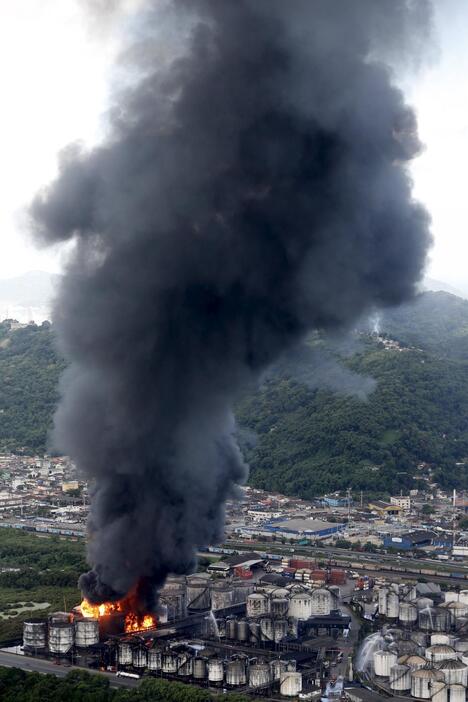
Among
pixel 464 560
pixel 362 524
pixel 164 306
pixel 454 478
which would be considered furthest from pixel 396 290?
pixel 454 478

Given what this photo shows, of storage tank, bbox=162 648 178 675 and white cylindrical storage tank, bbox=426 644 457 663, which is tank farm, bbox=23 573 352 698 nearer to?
storage tank, bbox=162 648 178 675

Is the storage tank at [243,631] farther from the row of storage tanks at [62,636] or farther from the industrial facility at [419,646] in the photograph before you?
the row of storage tanks at [62,636]

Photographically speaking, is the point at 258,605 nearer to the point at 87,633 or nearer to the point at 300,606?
the point at 300,606

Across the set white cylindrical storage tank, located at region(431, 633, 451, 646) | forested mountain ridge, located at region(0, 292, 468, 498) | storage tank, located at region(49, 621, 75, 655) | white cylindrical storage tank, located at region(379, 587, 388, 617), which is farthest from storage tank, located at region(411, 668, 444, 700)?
forested mountain ridge, located at region(0, 292, 468, 498)

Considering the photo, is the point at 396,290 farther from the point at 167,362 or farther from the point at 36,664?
the point at 36,664

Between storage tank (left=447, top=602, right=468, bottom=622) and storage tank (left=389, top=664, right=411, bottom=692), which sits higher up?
storage tank (left=447, top=602, right=468, bottom=622)

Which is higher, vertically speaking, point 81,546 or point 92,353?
point 92,353

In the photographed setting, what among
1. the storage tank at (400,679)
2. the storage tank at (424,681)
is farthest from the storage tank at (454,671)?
the storage tank at (400,679)

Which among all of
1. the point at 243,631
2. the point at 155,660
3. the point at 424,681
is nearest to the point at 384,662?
the point at 424,681
